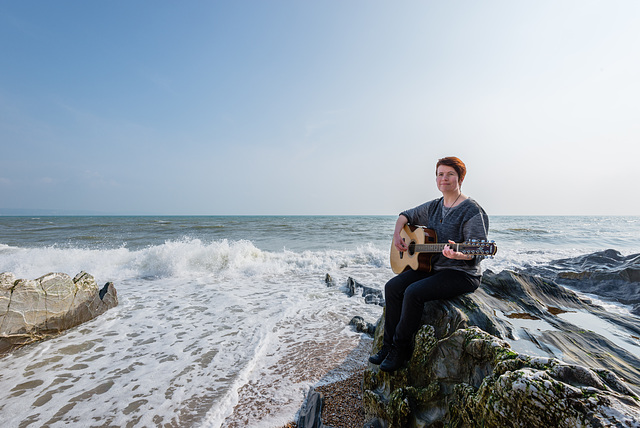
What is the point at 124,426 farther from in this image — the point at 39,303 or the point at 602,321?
the point at 602,321

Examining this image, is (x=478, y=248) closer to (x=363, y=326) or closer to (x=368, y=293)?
(x=363, y=326)

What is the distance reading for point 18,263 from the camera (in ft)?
40.9

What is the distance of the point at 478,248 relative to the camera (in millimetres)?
2812

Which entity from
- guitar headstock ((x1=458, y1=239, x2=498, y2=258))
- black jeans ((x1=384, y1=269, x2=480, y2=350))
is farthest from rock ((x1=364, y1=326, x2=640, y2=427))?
guitar headstock ((x1=458, y1=239, x2=498, y2=258))

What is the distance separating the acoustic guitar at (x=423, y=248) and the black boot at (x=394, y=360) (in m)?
0.95

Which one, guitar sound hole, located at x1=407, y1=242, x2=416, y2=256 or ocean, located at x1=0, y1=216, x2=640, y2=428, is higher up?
guitar sound hole, located at x1=407, y1=242, x2=416, y2=256

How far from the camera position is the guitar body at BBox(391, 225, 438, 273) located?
333cm

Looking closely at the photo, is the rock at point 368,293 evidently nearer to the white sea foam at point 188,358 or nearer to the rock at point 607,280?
the white sea foam at point 188,358

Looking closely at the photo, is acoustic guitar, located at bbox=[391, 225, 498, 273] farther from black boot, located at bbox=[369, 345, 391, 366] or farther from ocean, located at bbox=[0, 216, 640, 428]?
ocean, located at bbox=[0, 216, 640, 428]

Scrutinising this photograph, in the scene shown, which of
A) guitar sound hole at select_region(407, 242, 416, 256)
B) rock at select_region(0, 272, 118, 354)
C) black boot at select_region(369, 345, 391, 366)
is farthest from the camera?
rock at select_region(0, 272, 118, 354)

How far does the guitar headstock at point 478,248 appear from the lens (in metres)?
2.75

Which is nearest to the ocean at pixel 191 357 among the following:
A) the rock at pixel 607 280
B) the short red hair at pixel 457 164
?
the short red hair at pixel 457 164

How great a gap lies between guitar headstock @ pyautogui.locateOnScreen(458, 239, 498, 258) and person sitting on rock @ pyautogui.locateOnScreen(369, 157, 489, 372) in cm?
6

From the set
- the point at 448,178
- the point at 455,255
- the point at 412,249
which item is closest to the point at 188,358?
the point at 412,249
